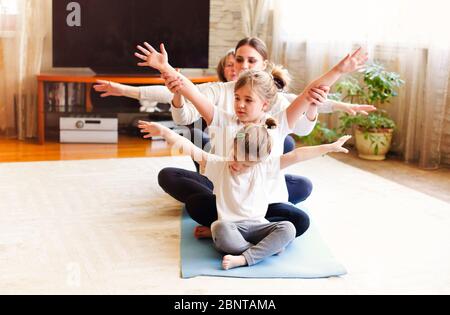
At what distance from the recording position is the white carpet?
2.19 metres

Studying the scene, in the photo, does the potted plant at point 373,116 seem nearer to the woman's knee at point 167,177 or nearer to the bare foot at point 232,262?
the woman's knee at point 167,177

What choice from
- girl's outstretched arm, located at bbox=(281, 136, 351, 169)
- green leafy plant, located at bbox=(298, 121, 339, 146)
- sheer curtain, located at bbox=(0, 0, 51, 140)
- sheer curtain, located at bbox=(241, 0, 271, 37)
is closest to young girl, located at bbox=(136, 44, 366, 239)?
girl's outstretched arm, located at bbox=(281, 136, 351, 169)

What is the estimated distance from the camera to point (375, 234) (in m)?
2.80

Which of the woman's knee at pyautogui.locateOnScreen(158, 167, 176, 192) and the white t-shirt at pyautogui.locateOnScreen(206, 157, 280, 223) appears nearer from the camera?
the white t-shirt at pyautogui.locateOnScreen(206, 157, 280, 223)

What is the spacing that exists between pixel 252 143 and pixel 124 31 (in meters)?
2.84

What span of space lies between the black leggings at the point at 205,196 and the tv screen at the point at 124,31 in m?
2.14

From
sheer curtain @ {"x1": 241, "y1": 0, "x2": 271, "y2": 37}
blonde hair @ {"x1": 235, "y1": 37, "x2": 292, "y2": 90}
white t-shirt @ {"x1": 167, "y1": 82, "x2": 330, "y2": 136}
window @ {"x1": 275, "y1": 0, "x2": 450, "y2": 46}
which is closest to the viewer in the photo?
white t-shirt @ {"x1": 167, "y1": 82, "x2": 330, "y2": 136}

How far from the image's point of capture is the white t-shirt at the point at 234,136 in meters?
2.55

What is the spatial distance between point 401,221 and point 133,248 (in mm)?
1262

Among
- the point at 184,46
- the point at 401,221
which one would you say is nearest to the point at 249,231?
the point at 401,221

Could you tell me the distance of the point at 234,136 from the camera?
252 centimetres

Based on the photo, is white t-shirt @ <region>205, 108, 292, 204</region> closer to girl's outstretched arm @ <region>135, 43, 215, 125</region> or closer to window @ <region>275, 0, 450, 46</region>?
girl's outstretched arm @ <region>135, 43, 215, 125</region>

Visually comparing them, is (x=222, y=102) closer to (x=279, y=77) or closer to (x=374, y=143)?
(x=279, y=77)

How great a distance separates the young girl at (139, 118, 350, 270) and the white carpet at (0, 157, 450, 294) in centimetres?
18
